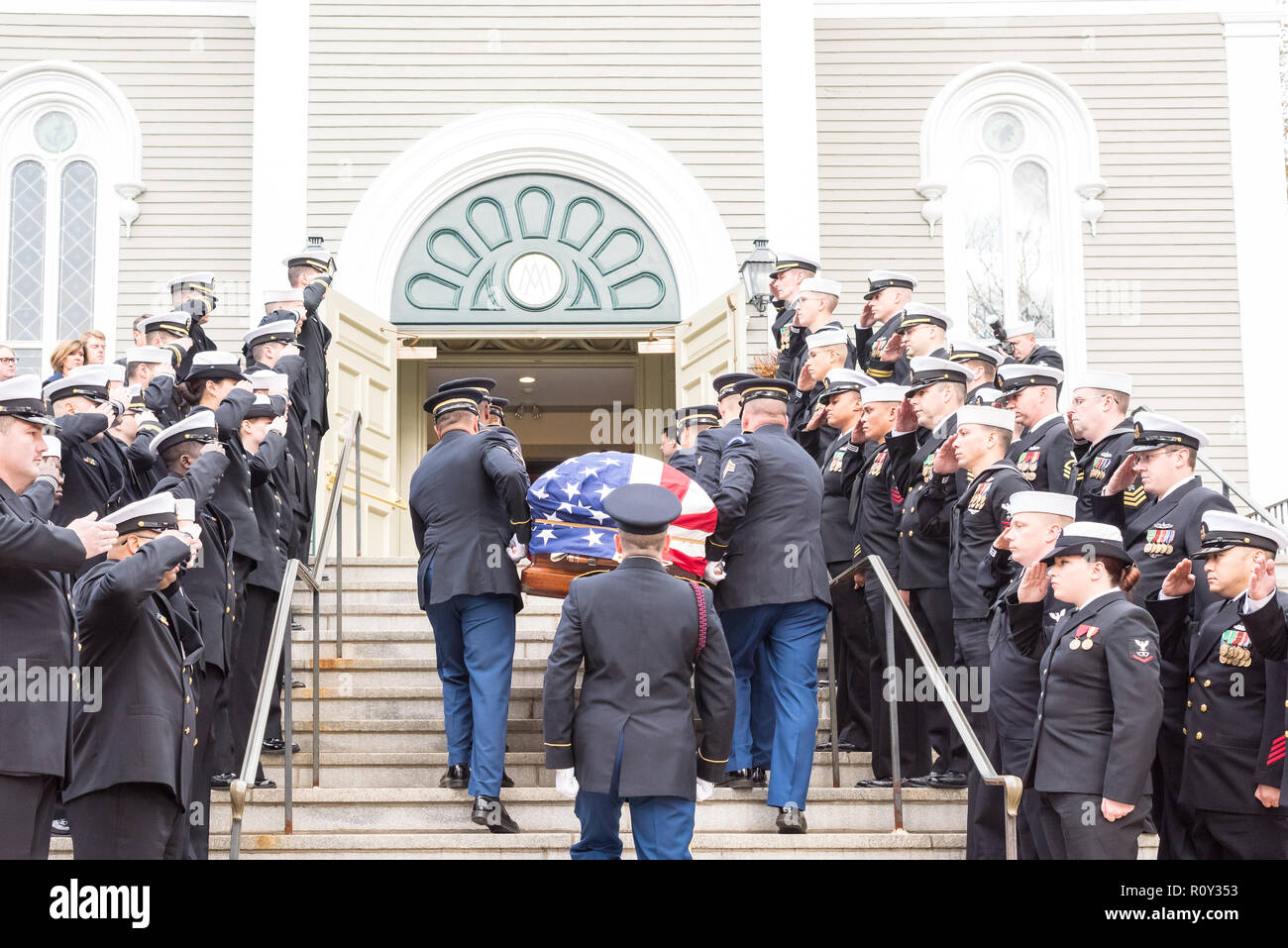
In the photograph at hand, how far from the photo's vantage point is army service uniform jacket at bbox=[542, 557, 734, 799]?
226 inches

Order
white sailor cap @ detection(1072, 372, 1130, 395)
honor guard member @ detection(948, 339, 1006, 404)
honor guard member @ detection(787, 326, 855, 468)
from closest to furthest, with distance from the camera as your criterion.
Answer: white sailor cap @ detection(1072, 372, 1130, 395), honor guard member @ detection(948, 339, 1006, 404), honor guard member @ detection(787, 326, 855, 468)

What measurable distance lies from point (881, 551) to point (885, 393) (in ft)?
2.57

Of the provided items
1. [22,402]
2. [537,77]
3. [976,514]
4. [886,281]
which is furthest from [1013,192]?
[22,402]

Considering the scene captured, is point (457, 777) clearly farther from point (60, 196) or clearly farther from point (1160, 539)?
point (60, 196)

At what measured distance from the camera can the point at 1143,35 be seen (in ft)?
46.4

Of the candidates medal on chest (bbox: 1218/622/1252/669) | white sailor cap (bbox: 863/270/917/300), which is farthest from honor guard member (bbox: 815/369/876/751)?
medal on chest (bbox: 1218/622/1252/669)

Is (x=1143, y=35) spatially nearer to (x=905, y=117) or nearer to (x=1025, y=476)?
(x=905, y=117)

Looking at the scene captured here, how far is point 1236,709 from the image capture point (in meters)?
6.27

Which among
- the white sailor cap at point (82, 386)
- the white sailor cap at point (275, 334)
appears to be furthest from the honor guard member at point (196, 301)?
the white sailor cap at point (82, 386)

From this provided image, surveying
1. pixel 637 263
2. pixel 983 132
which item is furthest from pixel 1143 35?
pixel 637 263

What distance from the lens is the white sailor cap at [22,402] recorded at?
212 inches

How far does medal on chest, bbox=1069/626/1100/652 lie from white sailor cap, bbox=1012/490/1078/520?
0.56 m

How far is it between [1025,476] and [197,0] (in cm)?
943

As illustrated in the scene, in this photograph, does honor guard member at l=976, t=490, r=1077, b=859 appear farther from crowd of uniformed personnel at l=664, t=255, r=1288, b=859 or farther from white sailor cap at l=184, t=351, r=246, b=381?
white sailor cap at l=184, t=351, r=246, b=381
